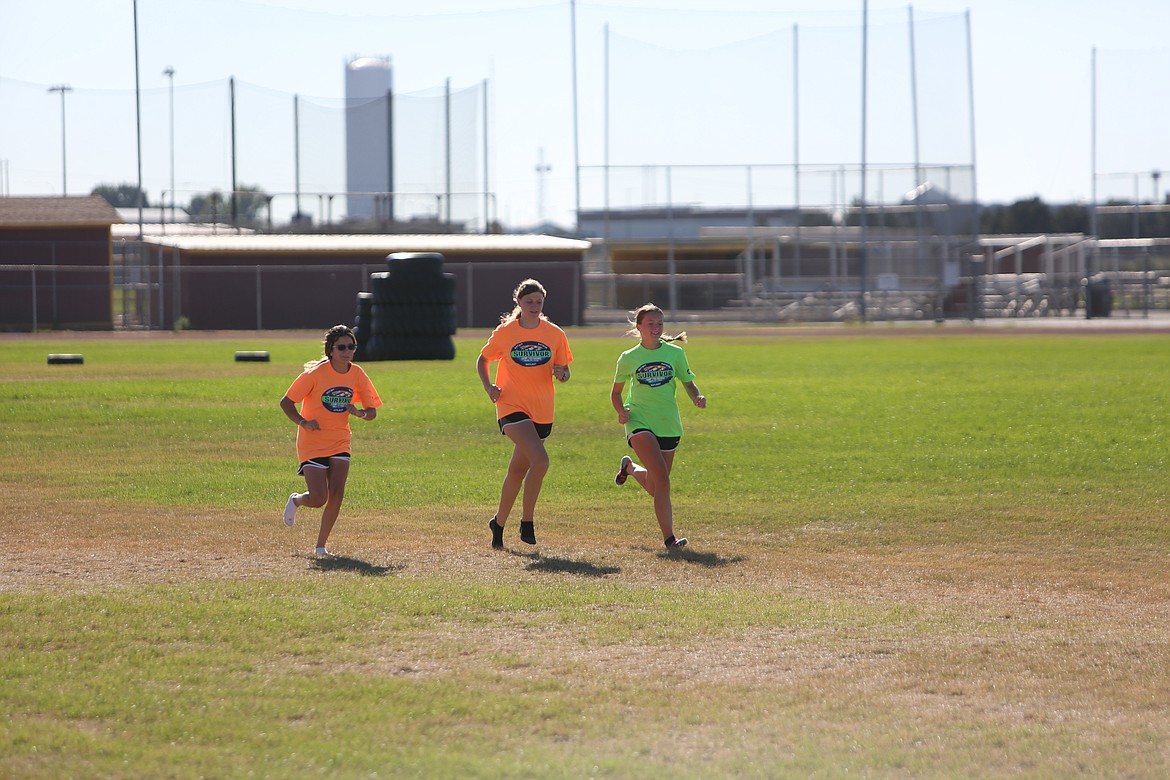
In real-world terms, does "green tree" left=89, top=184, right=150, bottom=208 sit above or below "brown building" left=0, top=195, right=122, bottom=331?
above

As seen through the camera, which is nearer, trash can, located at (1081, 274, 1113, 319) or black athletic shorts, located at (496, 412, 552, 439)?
black athletic shorts, located at (496, 412, 552, 439)

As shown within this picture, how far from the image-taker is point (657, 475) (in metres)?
8.92

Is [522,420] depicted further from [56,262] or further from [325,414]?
[56,262]

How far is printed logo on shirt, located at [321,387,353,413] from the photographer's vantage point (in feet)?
28.3

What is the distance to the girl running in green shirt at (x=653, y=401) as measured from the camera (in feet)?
29.5

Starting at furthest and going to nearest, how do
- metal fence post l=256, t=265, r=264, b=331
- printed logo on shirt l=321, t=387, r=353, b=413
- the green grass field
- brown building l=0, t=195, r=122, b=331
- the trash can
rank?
the trash can, brown building l=0, t=195, r=122, b=331, metal fence post l=256, t=265, r=264, b=331, printed logo on shirt l=321, t=387, r=353, b=413, the green grass field

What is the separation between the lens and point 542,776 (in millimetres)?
4500

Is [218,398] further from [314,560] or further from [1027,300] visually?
[1027,300]

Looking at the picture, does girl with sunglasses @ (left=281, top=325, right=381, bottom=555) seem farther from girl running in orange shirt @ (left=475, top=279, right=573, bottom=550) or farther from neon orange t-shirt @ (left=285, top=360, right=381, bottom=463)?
girl running in orange shirt @ (left=475, top=279, right=573, bottom=550)

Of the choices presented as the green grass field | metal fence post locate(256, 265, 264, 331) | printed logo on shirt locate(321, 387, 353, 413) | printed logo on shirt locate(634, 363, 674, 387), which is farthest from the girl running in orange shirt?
metal fence post locate(256, 265, 264, 331)

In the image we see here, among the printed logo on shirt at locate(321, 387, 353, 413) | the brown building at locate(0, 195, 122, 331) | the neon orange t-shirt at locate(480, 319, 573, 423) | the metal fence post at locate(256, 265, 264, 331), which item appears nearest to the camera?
the printed logo on shirt at locate(321, 387, 353, 413)

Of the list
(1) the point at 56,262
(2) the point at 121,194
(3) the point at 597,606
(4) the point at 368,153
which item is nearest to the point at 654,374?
(3) the point at 597,606

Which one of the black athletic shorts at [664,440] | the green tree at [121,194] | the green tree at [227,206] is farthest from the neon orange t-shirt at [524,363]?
the green tree at [121,194]

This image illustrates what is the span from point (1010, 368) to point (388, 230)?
35720mm
